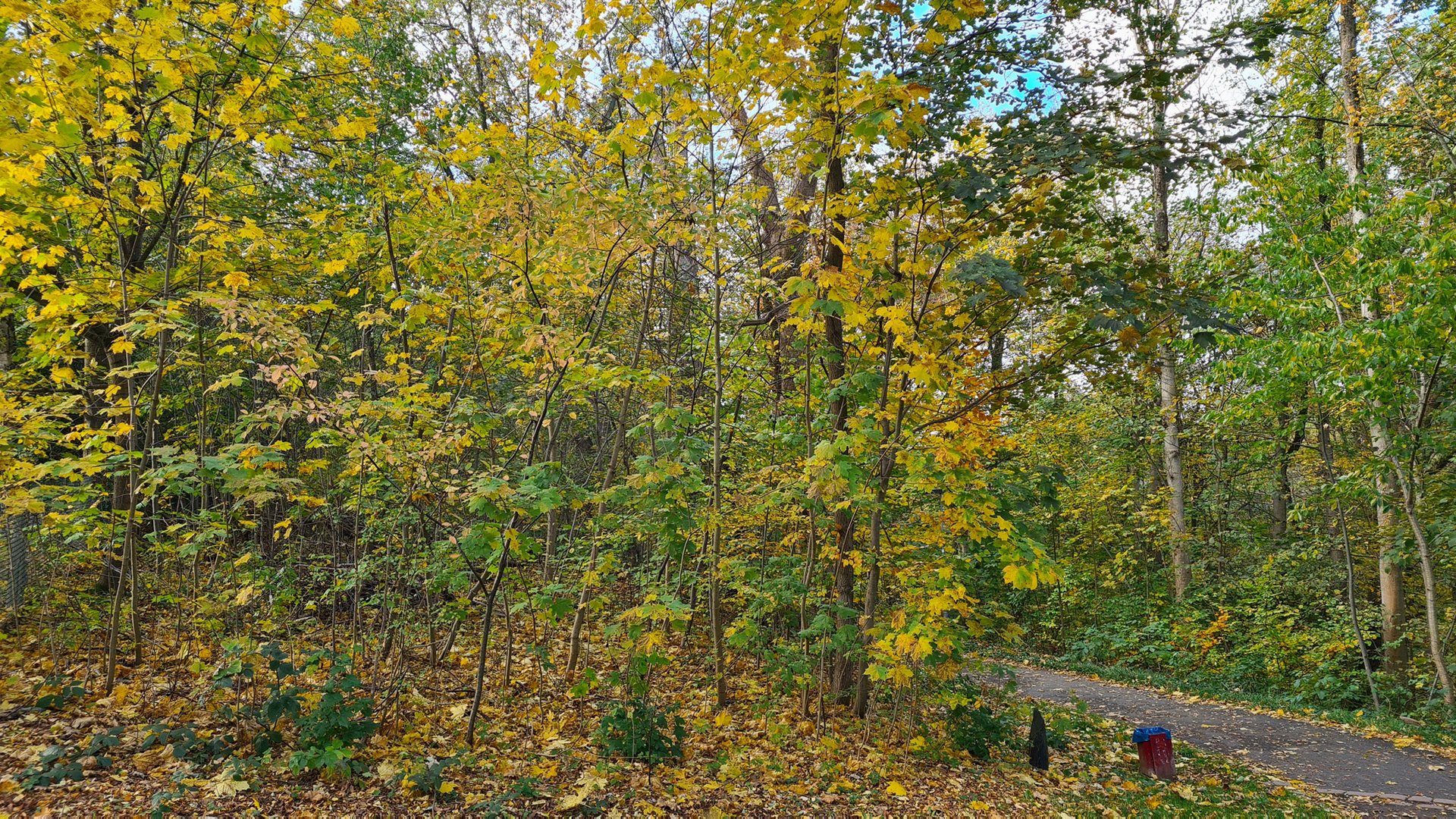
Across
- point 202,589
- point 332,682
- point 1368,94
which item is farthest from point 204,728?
point 1368,94

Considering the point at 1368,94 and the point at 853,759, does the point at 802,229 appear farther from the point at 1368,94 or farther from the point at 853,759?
the point at 1368,94

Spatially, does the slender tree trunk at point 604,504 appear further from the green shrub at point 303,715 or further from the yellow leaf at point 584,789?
the green shrub at point 303,715

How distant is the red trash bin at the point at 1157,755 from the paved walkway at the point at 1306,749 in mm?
1526

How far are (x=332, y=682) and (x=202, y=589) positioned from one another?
7.44 feet

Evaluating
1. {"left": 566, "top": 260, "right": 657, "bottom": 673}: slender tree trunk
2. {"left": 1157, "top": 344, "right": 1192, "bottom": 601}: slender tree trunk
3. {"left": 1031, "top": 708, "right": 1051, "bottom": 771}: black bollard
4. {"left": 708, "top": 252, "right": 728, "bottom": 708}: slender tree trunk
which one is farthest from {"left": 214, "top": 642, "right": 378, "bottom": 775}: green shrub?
{"left": 1157, "top": 344, "right": 1192, "bottom": 601}: slender tree trunk

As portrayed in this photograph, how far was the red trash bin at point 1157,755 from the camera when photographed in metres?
5.81

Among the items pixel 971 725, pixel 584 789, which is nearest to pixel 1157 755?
pixel 971 725

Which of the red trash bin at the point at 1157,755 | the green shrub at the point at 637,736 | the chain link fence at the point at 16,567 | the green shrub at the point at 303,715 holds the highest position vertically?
the chain link fence at the point at 16,567

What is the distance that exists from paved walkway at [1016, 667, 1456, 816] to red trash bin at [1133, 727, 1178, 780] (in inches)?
60.1

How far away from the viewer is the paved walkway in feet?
19.3

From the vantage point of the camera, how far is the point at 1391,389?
24.4 feet

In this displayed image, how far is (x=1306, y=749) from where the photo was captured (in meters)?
7.35

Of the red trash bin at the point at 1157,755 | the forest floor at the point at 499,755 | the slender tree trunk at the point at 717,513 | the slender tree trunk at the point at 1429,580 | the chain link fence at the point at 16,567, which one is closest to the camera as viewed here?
the forest floor at the point at 499,755

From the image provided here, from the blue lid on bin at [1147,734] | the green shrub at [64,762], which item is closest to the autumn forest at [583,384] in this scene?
the green shrub at [64,762]
